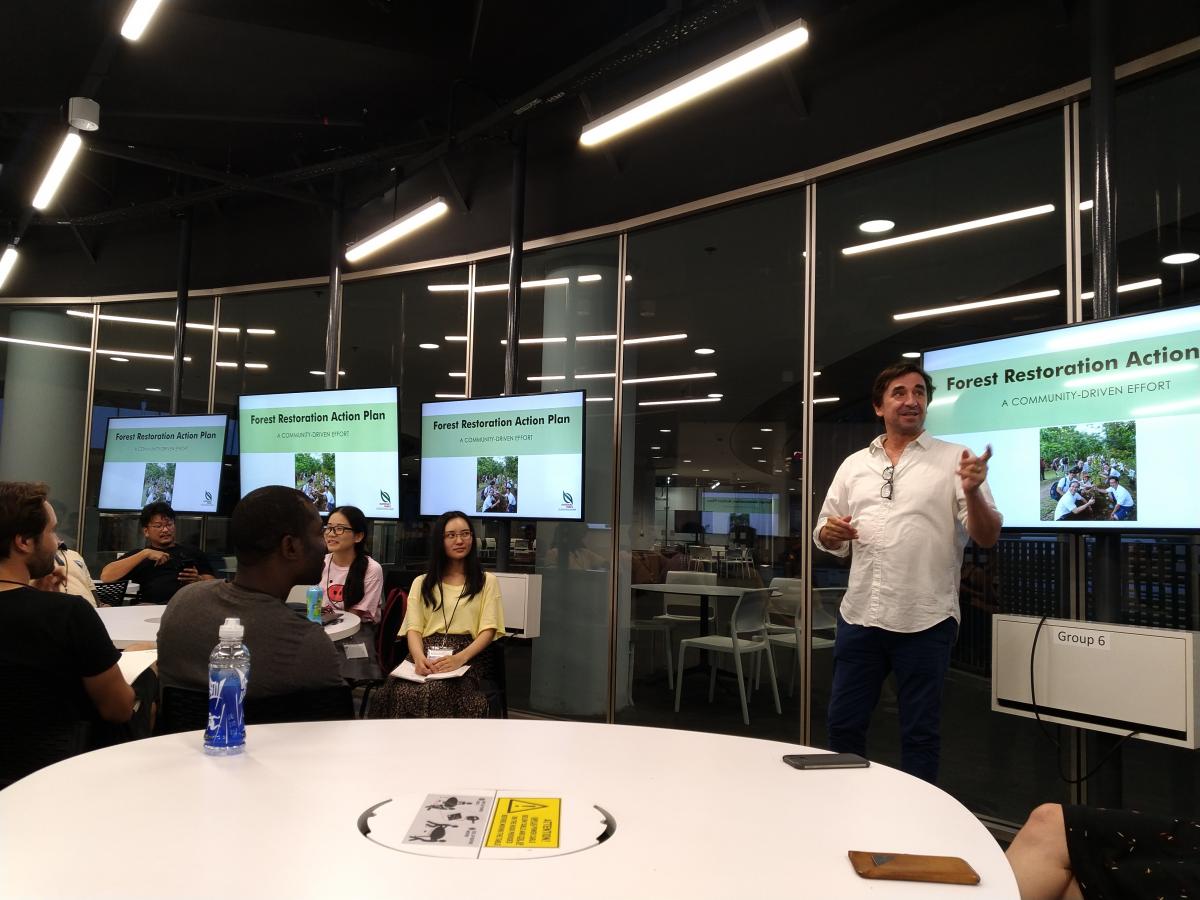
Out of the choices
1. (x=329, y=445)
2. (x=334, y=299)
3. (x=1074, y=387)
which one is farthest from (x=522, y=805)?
(x=334, y=299)

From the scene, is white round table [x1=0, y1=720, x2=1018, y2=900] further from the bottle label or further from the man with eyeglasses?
the man with eyeglasses

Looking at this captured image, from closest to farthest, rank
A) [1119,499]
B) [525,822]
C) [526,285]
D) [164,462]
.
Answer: [525,822], [1119,499], [526,285], [164,462]

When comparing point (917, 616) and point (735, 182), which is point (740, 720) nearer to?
point (917, 616)

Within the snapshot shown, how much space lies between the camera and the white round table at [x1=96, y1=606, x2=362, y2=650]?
3.22m

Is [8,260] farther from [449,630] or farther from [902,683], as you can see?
[902,683]

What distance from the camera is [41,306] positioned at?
313 inches

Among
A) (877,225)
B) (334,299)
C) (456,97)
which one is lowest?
(877,225)

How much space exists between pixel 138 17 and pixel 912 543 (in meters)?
3.92

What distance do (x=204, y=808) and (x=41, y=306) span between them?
27.5 ft

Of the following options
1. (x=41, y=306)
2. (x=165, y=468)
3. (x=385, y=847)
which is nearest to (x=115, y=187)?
(x=41, y=306)

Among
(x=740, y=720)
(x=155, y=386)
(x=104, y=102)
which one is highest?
(x=104, y=102)

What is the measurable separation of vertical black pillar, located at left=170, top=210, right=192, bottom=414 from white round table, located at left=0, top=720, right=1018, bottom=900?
6454mm

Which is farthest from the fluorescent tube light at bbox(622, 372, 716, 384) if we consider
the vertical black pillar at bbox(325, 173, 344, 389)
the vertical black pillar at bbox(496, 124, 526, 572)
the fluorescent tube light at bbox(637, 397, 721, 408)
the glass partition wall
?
the vertical black pillar at bbox(325, 173, 344, 389)

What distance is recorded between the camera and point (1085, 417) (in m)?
3.00
